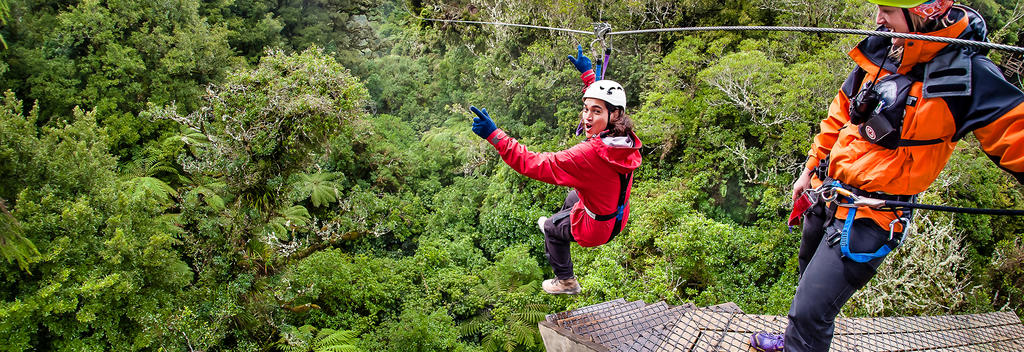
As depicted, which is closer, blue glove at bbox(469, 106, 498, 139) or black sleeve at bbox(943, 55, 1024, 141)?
black sleeve at bbox(943, 55, 1024, 141)

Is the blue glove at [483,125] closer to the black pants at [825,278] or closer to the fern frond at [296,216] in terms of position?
the black pants at [825,278]

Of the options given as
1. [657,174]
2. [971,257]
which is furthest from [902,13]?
[657,174]

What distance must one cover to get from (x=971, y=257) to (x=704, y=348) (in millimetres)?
4849

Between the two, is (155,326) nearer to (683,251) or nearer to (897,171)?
(683,251)

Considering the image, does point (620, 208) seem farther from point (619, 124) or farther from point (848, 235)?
point (848, 235)

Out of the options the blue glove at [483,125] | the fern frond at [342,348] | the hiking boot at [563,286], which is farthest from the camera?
the fern frond at [342,348]

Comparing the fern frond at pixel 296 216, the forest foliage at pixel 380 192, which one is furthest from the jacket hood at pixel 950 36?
the fern frond at pixel 296 216

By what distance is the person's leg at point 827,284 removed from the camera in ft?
8.35

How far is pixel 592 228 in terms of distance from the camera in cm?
351

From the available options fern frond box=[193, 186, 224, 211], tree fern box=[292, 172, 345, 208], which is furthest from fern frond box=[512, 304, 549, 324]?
tree fern box=[292, 172, 345, 208]

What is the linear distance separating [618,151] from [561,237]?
1.14 metres

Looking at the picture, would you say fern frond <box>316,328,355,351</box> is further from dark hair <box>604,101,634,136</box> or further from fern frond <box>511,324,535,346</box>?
dark hair <box>604,101,634,136</box>

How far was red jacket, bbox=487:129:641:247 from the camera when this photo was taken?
279 cm

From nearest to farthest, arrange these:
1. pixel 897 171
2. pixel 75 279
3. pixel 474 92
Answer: pixel 897 171
pixel 75 279
pixel 474 92
